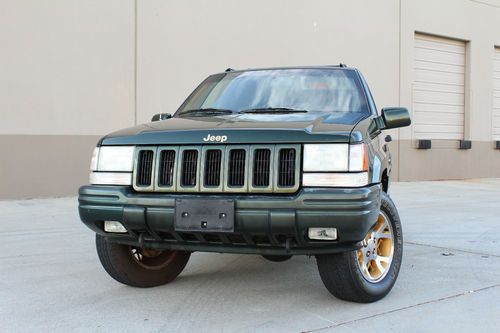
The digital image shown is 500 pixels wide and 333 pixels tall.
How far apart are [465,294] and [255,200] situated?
1.97m

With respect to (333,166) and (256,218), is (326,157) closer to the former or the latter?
(333,166)

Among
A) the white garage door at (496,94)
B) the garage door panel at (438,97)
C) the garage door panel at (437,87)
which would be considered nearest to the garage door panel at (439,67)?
the garage door panel at (437,87)

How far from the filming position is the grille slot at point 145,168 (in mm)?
3801

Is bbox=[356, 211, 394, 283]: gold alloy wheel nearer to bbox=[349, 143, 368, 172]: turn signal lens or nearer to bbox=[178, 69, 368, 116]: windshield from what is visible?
bbox=[349, 143, 368, 172]: turn signal lens

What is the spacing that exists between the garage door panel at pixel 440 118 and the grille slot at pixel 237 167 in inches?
514

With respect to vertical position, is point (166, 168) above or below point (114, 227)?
above

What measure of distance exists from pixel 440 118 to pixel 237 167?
46.1 feet

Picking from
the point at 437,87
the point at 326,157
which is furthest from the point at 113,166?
the point at 437,87

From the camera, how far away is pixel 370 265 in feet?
13.6

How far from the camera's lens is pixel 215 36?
11.8 metres

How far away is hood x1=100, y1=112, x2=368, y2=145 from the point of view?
3562mm

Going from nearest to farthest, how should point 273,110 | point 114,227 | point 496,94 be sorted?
1. point 114,227
2. point 273,110
3. point 496,94

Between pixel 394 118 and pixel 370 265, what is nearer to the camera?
pixel 370 265

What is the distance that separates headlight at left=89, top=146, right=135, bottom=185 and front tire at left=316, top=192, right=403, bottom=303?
4.72 feet
